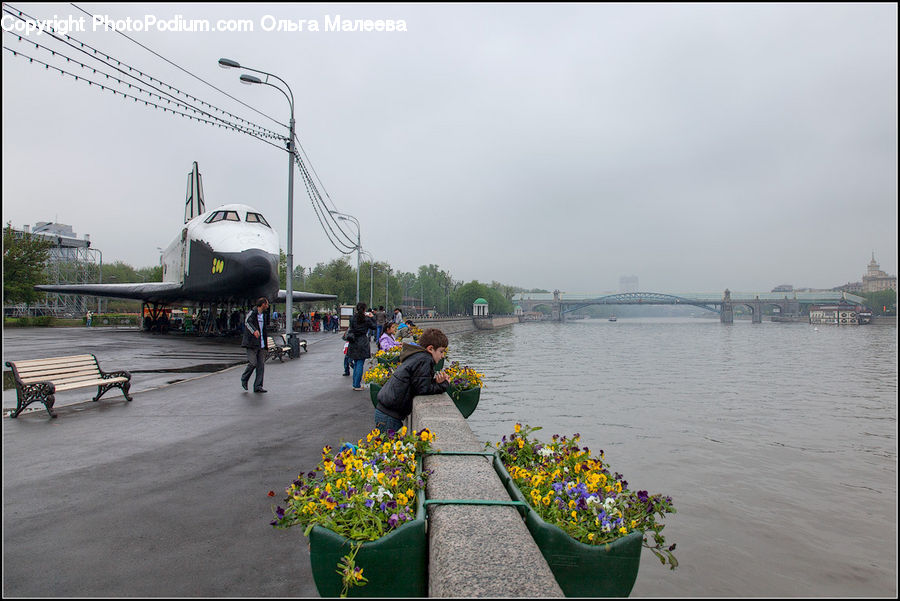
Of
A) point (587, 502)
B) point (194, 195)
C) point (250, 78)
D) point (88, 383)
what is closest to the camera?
point (587, 502)

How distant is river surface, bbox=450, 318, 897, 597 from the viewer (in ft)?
22.4

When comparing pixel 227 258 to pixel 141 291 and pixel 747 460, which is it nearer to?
pixel 141 291

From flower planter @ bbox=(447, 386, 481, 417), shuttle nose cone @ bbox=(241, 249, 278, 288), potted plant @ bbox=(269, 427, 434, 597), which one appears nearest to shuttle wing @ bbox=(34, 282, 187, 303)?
shuttle nose cone @ bbox=(241, 249, 278, 288)

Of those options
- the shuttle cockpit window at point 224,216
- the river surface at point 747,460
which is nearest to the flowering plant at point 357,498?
the river surface at point 747,460

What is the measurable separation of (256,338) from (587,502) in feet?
30.7

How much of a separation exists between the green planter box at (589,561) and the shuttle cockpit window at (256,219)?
24.9 metres

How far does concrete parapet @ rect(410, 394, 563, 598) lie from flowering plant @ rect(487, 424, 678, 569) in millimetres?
202

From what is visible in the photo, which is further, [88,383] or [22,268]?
[22,268]

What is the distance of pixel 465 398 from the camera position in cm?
823

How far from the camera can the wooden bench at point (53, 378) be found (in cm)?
854

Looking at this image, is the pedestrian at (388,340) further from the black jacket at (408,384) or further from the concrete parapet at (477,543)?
the concrete parapet at (477,543)

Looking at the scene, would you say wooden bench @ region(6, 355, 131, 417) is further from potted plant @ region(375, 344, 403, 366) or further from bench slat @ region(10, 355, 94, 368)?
potted plant @ region(375, 344, 403, 366)

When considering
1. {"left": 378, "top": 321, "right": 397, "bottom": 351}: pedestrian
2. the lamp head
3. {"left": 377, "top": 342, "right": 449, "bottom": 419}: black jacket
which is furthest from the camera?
the lamp head

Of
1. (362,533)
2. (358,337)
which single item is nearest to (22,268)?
(358,337)
